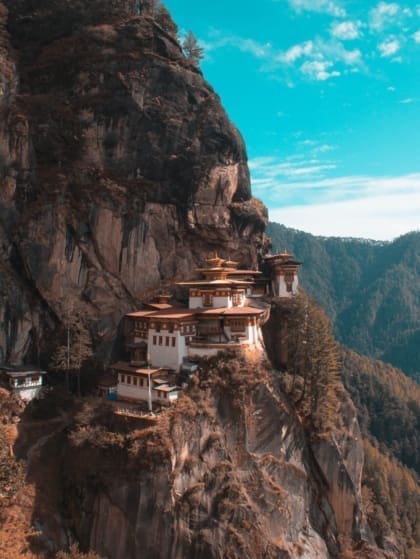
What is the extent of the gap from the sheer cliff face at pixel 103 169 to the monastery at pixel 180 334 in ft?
14.2

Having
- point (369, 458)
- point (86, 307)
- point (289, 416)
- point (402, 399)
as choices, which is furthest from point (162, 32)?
point (402, 399)

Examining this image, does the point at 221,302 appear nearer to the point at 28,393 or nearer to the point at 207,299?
the point at 207,299

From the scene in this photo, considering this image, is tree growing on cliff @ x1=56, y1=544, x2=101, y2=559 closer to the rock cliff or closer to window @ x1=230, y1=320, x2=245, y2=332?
the rock cliff

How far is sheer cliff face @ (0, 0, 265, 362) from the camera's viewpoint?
3903 cm

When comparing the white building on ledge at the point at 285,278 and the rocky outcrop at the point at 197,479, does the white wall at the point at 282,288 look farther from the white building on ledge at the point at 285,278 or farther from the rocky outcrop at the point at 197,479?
the rocky outcrop at the point at 197,479

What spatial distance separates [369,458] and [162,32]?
73.5m

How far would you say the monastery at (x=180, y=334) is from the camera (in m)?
32.5

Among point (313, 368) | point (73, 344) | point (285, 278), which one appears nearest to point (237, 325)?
point (313, 368)

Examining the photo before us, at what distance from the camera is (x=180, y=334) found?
112 feet

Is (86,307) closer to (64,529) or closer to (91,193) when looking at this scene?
(91,193)

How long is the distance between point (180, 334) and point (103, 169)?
19661 millimetres

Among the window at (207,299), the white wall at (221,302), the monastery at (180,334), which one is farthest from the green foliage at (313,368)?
the window at (207,299)

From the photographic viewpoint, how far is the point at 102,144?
143 ft

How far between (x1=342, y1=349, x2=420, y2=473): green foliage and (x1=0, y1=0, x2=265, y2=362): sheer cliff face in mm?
80028
